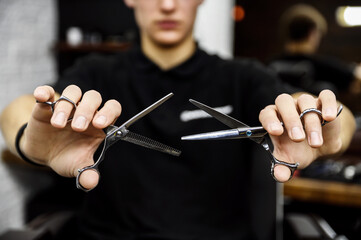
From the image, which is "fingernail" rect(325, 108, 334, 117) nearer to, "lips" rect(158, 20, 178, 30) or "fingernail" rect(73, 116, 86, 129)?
"fingernail" rect(73, 116, 86, 129)

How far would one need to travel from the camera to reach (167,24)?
954mm

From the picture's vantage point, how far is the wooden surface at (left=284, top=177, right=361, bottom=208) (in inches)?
55.6

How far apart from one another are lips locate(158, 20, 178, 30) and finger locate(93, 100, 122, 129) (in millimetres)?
544

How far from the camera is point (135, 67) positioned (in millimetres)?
1067

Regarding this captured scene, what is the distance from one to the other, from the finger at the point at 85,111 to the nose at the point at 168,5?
512 mm

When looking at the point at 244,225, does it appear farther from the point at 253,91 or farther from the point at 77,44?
the point at 77,44

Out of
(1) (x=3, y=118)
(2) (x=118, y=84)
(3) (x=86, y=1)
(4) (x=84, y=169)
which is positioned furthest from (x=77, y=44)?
(4) (x=84, y=169)

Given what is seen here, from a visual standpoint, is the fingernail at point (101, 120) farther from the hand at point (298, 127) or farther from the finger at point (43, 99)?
the hand at point (298, 127)

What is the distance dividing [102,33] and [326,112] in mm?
1982

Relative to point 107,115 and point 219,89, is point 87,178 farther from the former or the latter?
point 219,89

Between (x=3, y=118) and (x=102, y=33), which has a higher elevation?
(x=102, y=33)

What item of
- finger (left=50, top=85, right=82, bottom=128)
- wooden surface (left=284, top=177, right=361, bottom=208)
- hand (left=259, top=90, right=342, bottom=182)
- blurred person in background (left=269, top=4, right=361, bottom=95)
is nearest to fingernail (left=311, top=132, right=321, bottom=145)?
hand (left=259, top=90, right=342, bottom=182)

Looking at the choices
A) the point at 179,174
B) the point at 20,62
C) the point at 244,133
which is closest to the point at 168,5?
the point at 179,174

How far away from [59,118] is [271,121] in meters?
0.26
